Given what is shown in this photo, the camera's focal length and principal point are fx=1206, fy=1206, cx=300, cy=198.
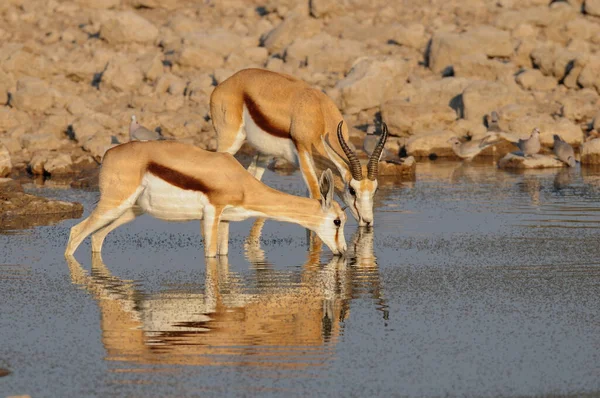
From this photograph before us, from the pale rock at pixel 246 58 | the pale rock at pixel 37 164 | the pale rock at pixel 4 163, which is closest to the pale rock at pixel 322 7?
the pale rock at pixel 246 58

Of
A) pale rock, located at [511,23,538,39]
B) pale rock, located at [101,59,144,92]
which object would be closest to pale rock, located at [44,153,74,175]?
pale rock, located at [101,59,144,92]

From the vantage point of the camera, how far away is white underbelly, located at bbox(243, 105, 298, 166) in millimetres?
14680

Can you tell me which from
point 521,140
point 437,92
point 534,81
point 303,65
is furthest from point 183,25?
point 521,140

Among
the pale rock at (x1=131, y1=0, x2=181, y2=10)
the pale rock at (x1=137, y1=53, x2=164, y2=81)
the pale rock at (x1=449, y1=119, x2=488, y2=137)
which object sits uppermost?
the pale rock at (x1=131, y1=0, x2=181, y2=10)

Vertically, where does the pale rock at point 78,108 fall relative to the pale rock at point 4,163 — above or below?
above

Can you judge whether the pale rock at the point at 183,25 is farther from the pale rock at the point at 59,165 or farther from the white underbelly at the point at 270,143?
the white underbelly at the point at 270,143

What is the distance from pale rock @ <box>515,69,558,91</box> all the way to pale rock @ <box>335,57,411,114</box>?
279 cm

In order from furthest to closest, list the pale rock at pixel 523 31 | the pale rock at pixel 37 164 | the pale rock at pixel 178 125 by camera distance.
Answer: the pale rock at pixel 523 31
the pale rock at pixel 178 125
the pale rock at pixel 37 164

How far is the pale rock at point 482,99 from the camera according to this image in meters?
24.6

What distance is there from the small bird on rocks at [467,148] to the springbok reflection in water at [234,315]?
1069cm

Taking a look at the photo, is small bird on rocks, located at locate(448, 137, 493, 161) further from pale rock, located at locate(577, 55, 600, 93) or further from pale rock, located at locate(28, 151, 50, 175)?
pale rock, located at locate(28, 151, 50, 175)

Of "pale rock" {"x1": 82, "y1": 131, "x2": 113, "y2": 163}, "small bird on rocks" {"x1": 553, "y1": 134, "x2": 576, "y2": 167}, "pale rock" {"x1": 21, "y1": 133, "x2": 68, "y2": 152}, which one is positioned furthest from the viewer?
"pale rock" {"x1": 21, "y1": 133, "x2": 68, "y2": 152}

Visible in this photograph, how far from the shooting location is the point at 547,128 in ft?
78.6

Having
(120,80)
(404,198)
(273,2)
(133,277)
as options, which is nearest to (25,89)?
(120,80)
